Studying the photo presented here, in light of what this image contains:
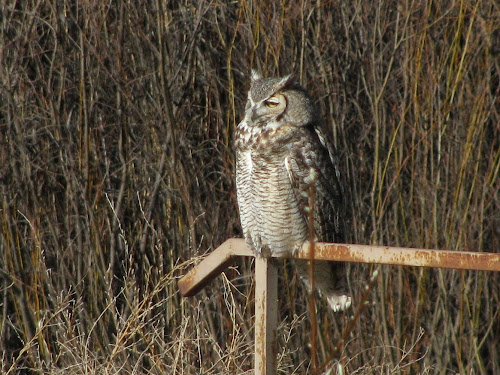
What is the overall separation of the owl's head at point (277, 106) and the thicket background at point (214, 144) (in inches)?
35.1

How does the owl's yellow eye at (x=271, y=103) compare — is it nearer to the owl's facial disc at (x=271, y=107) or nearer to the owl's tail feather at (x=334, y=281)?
the owl's facial disc at (x=271, y=107)

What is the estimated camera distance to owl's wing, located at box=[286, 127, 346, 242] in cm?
277

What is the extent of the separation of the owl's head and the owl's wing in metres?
0.08

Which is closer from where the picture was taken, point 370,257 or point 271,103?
point 370,257

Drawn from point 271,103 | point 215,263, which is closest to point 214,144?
point 271,103

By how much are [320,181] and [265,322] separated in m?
1.22

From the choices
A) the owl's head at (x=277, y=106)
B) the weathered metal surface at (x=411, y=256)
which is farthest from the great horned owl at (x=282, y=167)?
the weathered metal surface at (x=411, y=256)

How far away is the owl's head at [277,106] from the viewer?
2.82 metres

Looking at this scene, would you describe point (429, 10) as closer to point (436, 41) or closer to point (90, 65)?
point (436, 41)

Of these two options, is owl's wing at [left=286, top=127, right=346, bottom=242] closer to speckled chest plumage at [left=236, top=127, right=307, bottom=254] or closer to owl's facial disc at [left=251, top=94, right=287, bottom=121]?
speckled chest plumage at [left=236, top=127, right=307, bottom=254]

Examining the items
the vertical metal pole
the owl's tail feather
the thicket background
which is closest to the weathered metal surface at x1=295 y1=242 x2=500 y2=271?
the vertical metal pole

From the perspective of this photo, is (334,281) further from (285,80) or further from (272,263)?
(272,263)

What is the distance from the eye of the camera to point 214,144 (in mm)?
3828


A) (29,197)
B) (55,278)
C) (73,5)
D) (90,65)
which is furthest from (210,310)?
(73,5)
